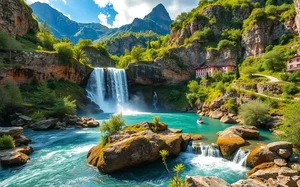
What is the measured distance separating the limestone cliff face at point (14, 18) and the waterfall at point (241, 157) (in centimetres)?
7323

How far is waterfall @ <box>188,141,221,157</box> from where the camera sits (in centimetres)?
2328

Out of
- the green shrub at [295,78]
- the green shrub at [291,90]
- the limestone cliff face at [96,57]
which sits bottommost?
the green shrub at [291,90]

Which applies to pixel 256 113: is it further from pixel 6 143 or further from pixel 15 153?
pixel 6 143

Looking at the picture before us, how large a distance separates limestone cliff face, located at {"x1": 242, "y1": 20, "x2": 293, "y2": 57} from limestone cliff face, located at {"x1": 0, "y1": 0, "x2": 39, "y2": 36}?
293 feet

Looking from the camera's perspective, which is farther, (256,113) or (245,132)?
(256,113)

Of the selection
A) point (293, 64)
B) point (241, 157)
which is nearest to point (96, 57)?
point (293, 64)

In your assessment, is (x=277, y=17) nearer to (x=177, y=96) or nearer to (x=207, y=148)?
(x=177, y=96)

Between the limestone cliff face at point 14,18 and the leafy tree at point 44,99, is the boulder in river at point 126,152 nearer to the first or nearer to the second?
the leafy tree at point 44,99

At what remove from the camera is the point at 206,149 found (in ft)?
78.3

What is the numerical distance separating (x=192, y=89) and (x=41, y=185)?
192ft

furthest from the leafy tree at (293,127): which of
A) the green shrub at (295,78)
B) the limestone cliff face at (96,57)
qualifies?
the limestone cliff face at (96,57)

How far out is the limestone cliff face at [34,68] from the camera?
49688 millimetres

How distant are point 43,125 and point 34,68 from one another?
26.9 meters

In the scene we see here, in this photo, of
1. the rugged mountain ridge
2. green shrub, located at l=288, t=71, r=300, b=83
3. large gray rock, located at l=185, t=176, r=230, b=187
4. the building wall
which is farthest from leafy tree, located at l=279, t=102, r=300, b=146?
Result: the rugged mountain ridge
